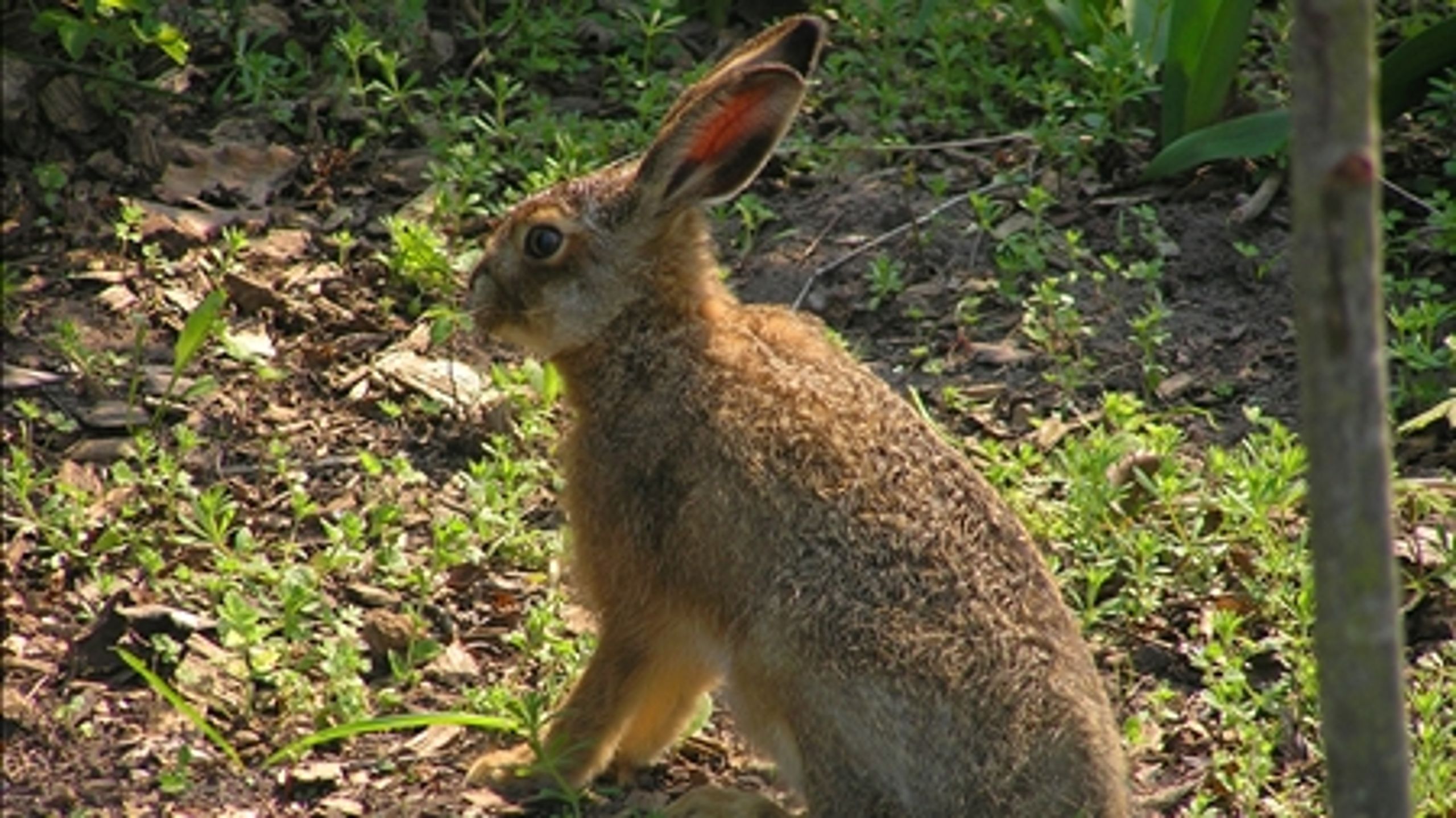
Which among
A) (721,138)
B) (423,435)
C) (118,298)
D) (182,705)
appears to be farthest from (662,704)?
(118,298)

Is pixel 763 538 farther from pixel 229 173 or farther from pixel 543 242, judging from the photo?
pixel 229 173

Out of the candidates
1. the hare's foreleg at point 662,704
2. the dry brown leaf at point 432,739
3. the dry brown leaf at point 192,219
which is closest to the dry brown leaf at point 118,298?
the dry brown leaf at point 192,219

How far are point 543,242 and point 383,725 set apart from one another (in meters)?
1.32

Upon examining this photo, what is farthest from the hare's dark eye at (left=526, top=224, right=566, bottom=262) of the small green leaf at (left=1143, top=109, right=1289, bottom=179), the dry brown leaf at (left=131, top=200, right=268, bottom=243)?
the small green leaf at (left=1143, top=109, right=1289, bottom=179)

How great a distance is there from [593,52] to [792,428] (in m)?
3.79

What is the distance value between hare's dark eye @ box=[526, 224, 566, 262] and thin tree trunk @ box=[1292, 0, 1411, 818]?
2.78 m

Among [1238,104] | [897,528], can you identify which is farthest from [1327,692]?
[1238,104]

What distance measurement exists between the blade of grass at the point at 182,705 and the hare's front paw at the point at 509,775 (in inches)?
22.0

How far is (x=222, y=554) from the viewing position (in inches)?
224

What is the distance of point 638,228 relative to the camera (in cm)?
545

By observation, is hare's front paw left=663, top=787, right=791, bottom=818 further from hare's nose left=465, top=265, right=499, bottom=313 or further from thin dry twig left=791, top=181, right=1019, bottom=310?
thin dry twig left=791, top=181, right=1019, bottom=310

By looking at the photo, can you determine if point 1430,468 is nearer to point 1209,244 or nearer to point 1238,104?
point 1209,244

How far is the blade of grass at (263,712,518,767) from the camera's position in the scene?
4.96 metres

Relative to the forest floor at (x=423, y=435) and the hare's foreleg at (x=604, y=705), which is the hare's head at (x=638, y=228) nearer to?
the forest floor at (x=423, y=435)
